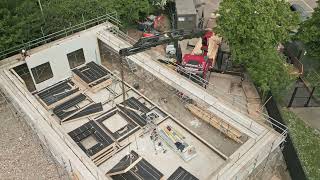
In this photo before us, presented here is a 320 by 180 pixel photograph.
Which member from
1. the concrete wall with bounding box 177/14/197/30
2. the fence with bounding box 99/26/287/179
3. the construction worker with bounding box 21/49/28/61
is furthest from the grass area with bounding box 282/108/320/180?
the construction worker with bounding box 21/49/28/61

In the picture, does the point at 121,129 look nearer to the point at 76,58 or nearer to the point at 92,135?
the point at 92,135

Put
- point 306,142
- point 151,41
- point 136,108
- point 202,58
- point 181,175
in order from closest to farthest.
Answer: point 151,41 → point 181,175 → point 306,142 → point 136,108 → point 202,58

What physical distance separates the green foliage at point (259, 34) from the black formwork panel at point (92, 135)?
11.8 meters

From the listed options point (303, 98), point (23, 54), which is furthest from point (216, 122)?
point (23, 54)

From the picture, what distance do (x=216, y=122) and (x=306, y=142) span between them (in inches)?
261

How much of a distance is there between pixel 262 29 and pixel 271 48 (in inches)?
65.7

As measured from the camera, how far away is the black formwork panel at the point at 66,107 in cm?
2531

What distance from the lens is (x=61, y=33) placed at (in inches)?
1146

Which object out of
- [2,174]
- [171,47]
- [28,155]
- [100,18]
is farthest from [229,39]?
[2,174]

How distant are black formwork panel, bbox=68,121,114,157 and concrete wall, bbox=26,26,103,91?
6.62 m

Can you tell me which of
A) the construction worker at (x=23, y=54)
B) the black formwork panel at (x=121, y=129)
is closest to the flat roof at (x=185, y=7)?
the black formwork panel at (x=121, y=129)

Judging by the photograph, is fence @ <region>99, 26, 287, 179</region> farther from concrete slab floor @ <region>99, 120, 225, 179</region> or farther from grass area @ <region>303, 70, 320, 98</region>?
grass area @ <region>303, 70, 320, 98</region>

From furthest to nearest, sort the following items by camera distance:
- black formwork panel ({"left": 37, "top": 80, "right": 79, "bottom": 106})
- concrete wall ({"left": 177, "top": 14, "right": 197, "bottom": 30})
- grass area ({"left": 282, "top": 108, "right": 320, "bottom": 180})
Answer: concrete wall ({"left": 177, "top": 14, "right": 197, "bottom": 30}), black formwork panel ({"left": 37, "top": 80, "right": 79, "bottom": 106}), grass area ({"left": 282, "top": 108, "right": 320, "bottom": 180})

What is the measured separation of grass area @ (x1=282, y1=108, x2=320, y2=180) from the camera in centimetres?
2222
